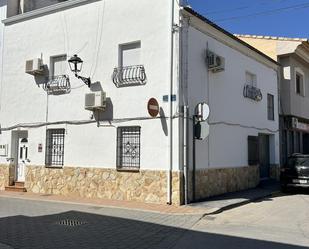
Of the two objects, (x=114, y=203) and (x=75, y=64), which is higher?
(x=75, y=64)

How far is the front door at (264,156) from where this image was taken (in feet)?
65.4

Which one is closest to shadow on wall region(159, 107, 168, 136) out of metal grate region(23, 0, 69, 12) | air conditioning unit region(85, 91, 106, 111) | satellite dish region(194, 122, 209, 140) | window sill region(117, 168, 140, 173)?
satellite dish region(194, 122, 209, 140)

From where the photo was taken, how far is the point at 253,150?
18.3 m

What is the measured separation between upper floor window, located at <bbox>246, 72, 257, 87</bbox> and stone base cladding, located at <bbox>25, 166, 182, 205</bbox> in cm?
734

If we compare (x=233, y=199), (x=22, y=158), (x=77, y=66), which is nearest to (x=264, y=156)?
(x=233, y=199)

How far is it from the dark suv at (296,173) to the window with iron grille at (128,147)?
647 centimetres

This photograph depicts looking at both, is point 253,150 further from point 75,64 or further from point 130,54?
point 75,64

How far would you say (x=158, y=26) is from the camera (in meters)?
13.7

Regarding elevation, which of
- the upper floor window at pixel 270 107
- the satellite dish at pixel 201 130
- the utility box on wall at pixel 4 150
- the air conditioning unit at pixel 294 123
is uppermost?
the upper floor window at pixel 270 107

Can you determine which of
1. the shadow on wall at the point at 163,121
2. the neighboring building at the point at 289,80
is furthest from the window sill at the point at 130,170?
the neighboring building at the point at 289,80

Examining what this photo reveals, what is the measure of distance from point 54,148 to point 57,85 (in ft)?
7.80

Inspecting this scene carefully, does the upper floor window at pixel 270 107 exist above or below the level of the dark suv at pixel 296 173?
above

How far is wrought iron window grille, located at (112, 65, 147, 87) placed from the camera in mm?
13844

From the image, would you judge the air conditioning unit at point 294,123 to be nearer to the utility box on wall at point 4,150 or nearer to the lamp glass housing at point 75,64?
the lamp glass housing at point 75,64
